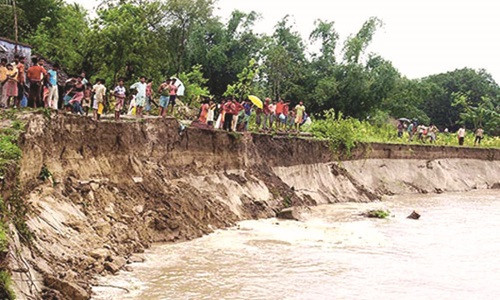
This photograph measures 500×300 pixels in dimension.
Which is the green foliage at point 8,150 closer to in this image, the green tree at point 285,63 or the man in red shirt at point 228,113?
the man in red shirt at point 228,113

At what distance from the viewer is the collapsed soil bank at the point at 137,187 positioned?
35.2ft

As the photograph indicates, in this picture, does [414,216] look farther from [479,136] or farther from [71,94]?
[479,136]

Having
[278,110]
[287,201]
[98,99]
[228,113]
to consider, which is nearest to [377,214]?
[287,201]

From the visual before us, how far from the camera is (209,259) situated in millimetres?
13570

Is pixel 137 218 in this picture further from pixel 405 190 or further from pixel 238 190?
pixel 405 190

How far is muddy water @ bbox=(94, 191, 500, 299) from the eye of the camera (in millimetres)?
11406

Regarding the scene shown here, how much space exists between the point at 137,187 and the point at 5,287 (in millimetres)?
8681

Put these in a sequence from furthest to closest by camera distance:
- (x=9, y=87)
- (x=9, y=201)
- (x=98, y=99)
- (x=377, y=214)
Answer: (x=377, y=214) < (x=98, y=99) < (x=9, y=87) < (x=9, y=201)

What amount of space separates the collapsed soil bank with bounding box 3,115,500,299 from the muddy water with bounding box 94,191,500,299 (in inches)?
29.6

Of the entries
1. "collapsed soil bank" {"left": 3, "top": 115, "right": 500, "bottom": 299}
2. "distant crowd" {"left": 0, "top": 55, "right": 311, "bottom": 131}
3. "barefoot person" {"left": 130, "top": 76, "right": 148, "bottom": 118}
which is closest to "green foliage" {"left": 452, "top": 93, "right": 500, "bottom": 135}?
"collapsed soil bank" {"left": 3, "top": 115, "right": 500, "bottom": 299}

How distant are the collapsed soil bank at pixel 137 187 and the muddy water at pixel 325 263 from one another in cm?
75

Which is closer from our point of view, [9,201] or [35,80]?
[9,201]

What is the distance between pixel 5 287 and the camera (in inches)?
283

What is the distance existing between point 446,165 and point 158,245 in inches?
1067
